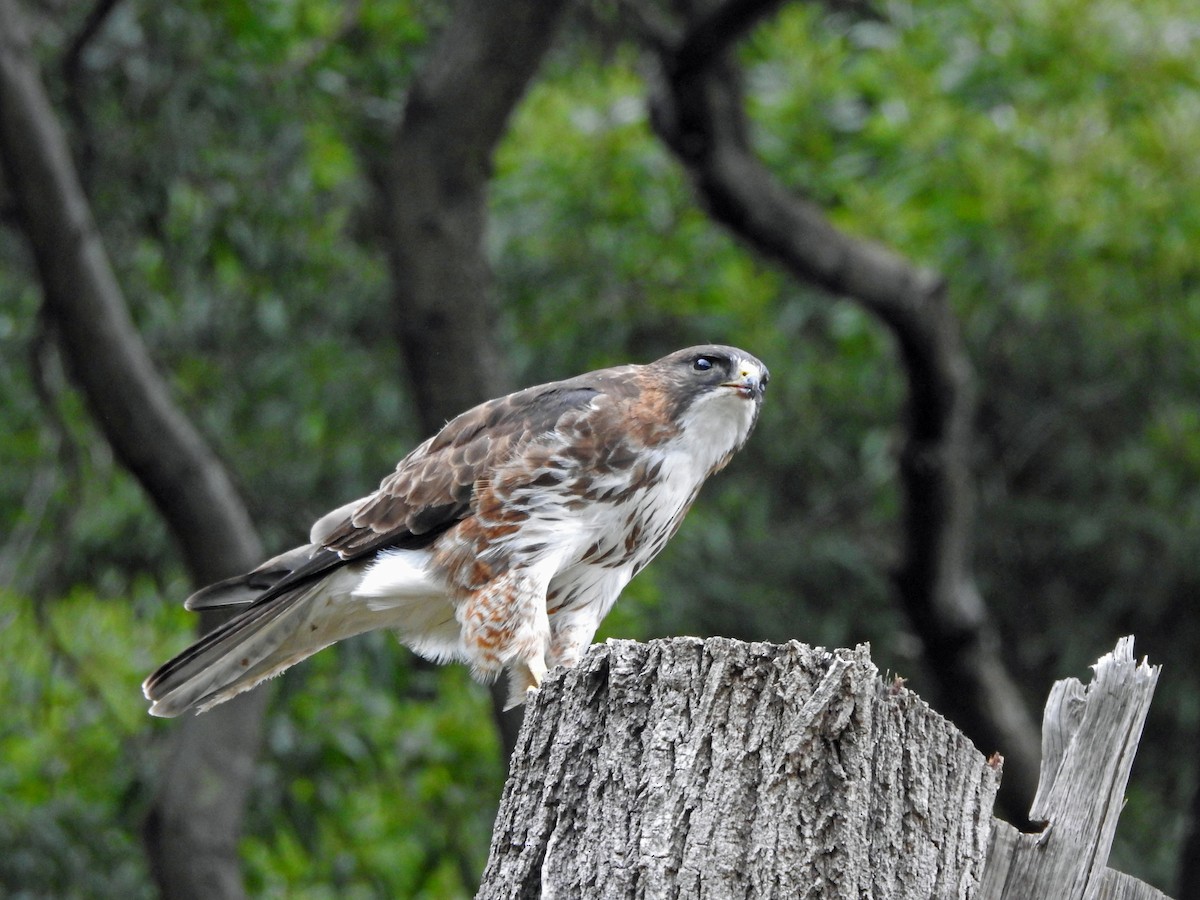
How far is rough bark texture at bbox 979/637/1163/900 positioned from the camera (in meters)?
2.35

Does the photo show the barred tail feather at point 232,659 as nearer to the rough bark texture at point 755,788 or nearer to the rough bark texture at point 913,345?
the rough bark texture at point 755,788

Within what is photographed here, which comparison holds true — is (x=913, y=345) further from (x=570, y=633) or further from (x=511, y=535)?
(x=511, y=535)

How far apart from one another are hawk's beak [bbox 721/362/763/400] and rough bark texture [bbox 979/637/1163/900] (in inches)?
62.3

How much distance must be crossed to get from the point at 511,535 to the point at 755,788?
1.86 metres

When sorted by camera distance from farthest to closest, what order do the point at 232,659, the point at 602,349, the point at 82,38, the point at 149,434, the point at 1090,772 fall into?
1. the point at 602,349
2. the point at 82,38
3. the point at 149,434
4. the point at 232,659
5. the point at 1090,772

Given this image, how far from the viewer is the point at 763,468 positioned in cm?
817

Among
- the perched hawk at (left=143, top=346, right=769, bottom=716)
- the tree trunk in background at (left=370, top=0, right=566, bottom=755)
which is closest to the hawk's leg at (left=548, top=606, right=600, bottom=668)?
the perched hawk at (left=143, top=346, right=769, bottom=716)

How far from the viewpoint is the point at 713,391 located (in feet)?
13.0

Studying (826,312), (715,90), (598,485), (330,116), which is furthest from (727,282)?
(598,485)

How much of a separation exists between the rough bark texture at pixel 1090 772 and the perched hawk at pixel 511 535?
162cm

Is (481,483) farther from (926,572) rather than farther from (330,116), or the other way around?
(330,116)

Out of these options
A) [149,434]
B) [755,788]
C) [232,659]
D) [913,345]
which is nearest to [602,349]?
[913,345]

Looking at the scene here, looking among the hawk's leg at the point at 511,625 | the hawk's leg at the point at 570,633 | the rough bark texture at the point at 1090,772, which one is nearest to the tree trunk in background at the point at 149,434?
the hawk's leg at the point at 570,633

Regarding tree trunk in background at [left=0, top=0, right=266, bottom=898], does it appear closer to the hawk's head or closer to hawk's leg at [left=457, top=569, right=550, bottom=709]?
hawk's leg at [left=457, top=569, right=550, bottom=709]
